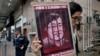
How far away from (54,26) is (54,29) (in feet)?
0.09

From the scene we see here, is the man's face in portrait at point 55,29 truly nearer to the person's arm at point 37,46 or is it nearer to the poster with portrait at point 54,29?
the poster with portrait at point 54,29

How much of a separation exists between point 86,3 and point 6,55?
3828 mm

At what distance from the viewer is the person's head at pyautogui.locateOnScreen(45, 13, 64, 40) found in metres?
2.06

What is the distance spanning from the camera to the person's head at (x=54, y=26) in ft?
6.76

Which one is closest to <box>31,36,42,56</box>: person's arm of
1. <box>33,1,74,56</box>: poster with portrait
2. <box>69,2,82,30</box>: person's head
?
<box>33,1,74,56</box>: poster with portrait

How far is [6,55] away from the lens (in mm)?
8141

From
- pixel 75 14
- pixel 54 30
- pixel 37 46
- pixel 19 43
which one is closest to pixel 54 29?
pixel 54 30

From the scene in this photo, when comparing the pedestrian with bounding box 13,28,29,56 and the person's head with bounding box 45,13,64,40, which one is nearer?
the person's head with bounding box 45,13,64,40

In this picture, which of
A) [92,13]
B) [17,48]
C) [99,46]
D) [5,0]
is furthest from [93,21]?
[5,0]

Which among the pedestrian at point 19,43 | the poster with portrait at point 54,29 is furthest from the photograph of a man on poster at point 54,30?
the pedestrian at point 19,43

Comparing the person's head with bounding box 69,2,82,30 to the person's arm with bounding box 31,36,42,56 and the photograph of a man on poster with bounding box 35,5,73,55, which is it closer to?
the photograph of a man on poster with bounding box 35,5,73,55

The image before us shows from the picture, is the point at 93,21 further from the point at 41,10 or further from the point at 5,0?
the point at 5,0

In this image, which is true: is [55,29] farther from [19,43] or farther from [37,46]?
[19,43]

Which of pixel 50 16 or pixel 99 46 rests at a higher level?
pixel 50 16
